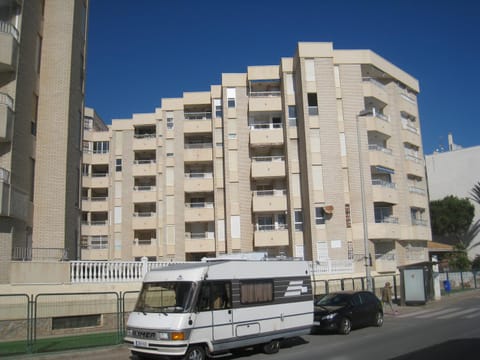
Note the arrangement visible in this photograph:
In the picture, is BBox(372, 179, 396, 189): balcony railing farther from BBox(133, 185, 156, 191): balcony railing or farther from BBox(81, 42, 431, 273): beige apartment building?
BBox(133, 185, 156, 191): balcony railing

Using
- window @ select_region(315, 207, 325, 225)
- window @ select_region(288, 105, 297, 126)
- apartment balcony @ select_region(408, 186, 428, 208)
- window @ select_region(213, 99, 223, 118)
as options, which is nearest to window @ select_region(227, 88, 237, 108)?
window @ select_region(213, 99, 223, 118)

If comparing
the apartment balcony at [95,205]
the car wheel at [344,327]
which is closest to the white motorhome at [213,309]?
the car wheel at [344,327]

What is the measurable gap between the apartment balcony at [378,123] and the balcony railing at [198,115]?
1593 centimetres

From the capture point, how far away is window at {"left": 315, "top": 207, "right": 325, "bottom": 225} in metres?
37.4

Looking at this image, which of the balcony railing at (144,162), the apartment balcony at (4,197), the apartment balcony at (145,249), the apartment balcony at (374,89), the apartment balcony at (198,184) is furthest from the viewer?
the balcony railing at (144,162)

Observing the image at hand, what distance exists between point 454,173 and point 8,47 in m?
62.7

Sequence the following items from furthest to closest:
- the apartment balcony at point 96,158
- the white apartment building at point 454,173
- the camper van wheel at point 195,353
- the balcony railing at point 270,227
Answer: the white apartment building at point 454,173, the apartment balcony at point 96,158, the balcony railing at point 270,227, the camper van wheel at point 195,353

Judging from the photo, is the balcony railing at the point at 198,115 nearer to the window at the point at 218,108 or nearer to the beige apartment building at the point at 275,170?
the beige apartment building at the point at 275,170

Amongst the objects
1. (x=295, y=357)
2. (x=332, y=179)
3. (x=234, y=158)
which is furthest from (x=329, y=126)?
(x=295, y=357)

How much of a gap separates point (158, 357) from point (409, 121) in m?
42.4

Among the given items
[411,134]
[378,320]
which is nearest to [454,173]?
[411,134]

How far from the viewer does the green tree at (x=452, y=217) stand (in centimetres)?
6059

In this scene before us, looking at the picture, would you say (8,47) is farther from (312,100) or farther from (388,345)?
(312,100)

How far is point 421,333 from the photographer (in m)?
16.3
